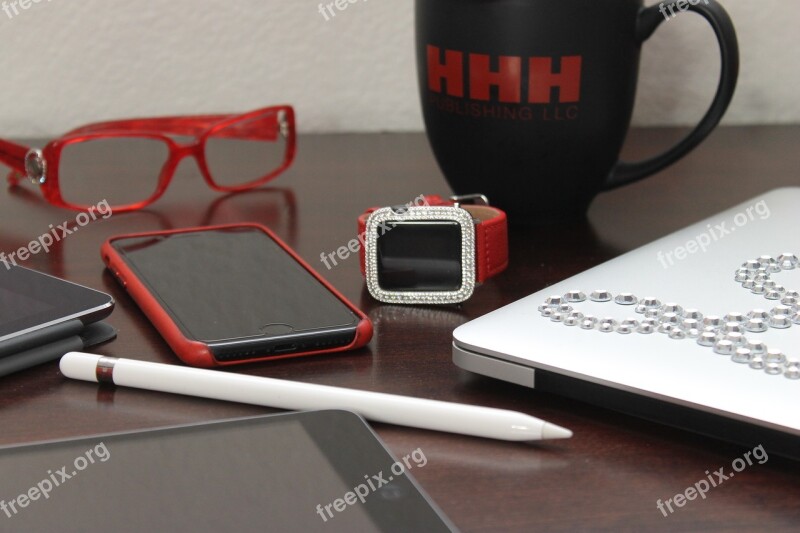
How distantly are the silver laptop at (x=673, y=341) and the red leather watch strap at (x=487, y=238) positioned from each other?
62 mm

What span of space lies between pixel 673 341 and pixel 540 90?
23 cm

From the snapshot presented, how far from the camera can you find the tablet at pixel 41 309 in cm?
47

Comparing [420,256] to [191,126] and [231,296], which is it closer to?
[231,296]

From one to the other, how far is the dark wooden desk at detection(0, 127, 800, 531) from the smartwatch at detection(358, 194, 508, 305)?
0.01m

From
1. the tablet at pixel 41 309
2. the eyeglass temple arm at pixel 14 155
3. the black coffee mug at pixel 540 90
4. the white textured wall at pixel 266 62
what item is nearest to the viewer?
the tablet at pixel 41 309

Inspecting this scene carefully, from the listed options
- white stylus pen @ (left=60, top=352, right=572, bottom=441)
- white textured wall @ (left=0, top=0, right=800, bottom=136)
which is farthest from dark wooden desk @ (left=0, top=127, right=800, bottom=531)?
white textured wall @ (left=0, top=0, right=800, bottom=136)

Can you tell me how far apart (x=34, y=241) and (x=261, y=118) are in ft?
0.72

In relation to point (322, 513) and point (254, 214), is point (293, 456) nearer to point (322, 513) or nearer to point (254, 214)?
point (322, 513)

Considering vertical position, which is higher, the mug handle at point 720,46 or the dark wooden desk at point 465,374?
the mug handle at point 720,46

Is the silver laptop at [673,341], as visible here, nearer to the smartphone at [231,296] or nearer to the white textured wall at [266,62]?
the smartphone at [231,296]

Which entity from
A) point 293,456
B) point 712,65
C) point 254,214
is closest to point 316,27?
point 254,214

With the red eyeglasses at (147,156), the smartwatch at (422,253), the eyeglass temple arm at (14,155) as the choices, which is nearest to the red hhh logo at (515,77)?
the smartwatch at (422,253)

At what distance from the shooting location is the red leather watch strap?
21.8 inches

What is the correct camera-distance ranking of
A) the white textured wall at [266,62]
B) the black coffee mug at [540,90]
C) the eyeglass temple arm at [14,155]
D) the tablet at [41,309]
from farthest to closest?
the white textured wall at [266,62]
the eyeglass temple arm at [14,155]
the black coffee mug at [540,90]
the tablet at [41,309]
